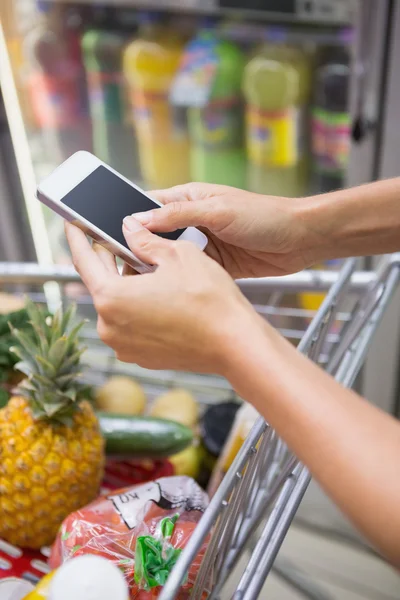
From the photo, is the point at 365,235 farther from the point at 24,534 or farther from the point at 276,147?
the point at 276,147

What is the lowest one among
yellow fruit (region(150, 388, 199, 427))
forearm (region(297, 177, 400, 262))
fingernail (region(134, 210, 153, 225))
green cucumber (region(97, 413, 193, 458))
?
yellow fruit (region(150, 388, 199, 427))

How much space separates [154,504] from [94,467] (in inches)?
4.9

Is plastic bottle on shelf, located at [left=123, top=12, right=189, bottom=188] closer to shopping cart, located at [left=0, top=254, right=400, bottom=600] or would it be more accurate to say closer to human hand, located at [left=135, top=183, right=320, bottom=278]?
shopping cart, located at [left=0, top=254, right=400, bottom=600]

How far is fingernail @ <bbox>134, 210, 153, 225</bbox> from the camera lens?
65 cm

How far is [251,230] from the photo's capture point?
71cm

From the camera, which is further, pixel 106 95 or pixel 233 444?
pixel 106 95

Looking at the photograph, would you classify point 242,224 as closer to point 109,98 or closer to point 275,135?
point 275,135

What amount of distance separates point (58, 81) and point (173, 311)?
125cm

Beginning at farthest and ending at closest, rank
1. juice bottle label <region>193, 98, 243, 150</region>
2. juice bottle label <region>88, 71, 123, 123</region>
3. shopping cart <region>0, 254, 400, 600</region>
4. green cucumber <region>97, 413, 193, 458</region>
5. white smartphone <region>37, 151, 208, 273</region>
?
juice bottle label <region>88, 71, 123, 123</region>
juice bottle label <region>193, 98, 243, 150</region>
green cucumber <region>97, 413, 193, 458</region>
white smartphone <region>37, 151, 208, 273</region>
shopping cart <region>0, 254, 400, 600</region>

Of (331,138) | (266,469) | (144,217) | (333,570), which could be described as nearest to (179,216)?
(144,217)

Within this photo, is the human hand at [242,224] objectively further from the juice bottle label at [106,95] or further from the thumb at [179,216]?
the juice bottle label at [106,95]

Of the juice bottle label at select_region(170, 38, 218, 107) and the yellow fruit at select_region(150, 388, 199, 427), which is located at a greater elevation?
the juice bottle label at select_region(170, 38, 218, 107)

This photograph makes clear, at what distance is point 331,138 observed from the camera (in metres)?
1.36

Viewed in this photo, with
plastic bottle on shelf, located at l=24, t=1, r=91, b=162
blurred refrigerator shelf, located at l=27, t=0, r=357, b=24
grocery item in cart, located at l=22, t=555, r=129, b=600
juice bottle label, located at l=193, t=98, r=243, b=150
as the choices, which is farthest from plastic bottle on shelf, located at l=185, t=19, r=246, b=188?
grocery item in cart, located at l=22, t=555, r=129, b=600
